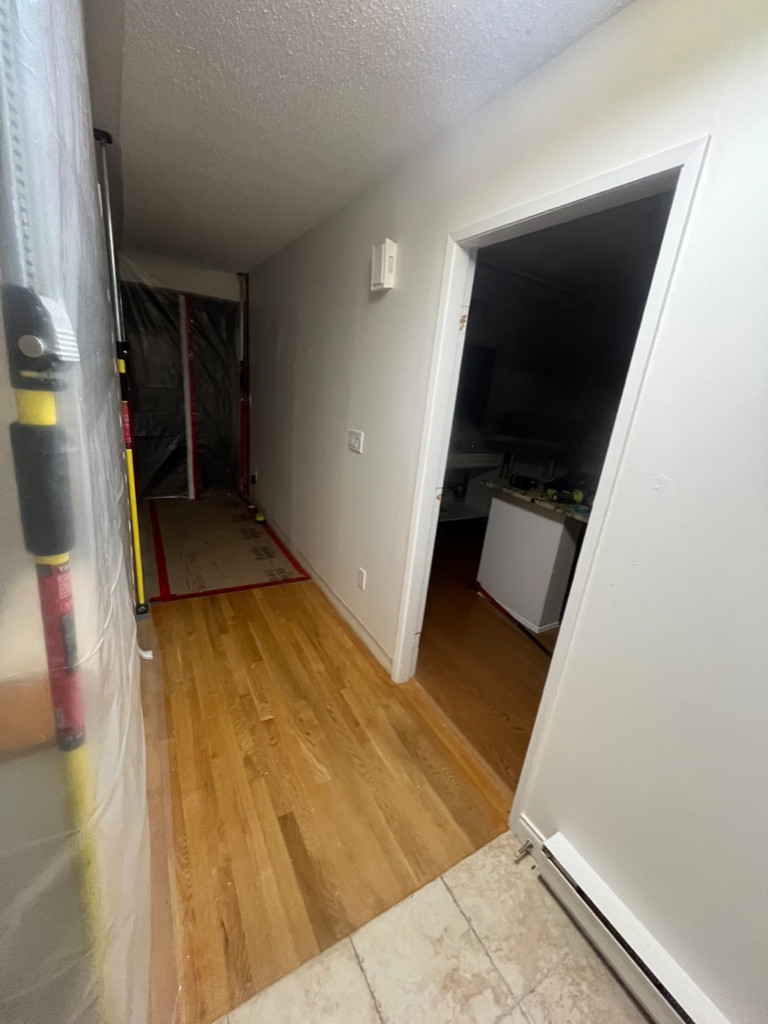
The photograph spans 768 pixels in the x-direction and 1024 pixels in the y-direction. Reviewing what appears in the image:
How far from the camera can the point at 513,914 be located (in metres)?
1.10

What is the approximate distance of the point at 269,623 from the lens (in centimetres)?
225

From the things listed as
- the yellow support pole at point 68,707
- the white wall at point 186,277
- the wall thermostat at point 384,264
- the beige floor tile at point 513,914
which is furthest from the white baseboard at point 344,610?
the white wall at point 186,277

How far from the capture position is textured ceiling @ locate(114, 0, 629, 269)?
3.13 ft

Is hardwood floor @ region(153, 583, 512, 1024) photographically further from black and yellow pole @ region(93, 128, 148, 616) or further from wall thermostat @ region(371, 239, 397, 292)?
wall thermostat @ region(371, 239, 397, 292)

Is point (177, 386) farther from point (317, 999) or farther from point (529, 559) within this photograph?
point (317, 999)

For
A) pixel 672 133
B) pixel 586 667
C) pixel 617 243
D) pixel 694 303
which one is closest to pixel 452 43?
pixel 672 133

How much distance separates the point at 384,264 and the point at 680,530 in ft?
4.90

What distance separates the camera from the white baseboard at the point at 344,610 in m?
2.01

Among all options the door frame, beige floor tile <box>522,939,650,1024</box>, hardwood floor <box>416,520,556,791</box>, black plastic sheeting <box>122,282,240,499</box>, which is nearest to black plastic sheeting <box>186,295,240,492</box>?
black plastic sheeting <box>122,282,240,499</box>

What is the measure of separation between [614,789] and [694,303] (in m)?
1.16

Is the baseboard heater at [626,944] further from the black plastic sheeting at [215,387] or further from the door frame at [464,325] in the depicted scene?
the black plastic sheeting at [215,387]

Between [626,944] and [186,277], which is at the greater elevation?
[186,277]

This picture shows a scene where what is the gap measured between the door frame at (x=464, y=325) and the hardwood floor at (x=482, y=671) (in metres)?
0.23

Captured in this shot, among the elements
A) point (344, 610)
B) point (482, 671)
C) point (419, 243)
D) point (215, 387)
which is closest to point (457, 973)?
point (482, 671)
